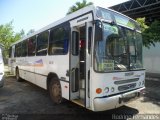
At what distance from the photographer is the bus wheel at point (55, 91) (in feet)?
25.6

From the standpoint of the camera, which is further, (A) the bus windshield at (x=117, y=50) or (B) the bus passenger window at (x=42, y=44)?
(B) the bus passenger window at (x=42, y=44)

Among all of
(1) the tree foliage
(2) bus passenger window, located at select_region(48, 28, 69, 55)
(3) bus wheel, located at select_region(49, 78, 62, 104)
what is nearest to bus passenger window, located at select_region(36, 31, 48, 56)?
(2) bus passenger window, located at select_region(48, 28, 69, 55)

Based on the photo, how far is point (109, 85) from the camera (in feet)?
19.1

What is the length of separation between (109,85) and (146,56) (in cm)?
1802

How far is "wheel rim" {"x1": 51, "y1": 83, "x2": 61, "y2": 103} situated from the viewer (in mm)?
7823

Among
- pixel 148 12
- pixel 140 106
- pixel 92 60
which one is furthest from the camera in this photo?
pixel 148 12

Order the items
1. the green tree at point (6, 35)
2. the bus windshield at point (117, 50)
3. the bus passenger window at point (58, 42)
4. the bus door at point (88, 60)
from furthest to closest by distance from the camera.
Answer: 1. the green tree at point (6, 35)
2. the bus passenger window at point (58, 42)
3. the bus door at point (88, 60)
4. the bus windshield at point (117, 50)

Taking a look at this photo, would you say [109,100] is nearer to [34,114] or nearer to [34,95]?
[34,114]

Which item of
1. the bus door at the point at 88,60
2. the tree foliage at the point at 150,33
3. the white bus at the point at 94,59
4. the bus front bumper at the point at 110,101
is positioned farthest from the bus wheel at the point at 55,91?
the tree foliage at the point at 150,33

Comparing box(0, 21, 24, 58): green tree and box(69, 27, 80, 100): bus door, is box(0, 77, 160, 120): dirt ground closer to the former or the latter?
box(69, 27, 80, 100): bus door

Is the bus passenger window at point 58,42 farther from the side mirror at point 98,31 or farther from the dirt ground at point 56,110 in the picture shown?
the dirt ground at point 56,110

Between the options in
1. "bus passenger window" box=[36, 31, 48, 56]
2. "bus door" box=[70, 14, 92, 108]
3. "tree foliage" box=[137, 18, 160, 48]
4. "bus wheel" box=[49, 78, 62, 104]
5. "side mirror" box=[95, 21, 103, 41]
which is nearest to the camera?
"side mirror" box=[95, 21, 103, 41]

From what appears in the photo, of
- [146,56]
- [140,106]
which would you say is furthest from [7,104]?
[146,56]

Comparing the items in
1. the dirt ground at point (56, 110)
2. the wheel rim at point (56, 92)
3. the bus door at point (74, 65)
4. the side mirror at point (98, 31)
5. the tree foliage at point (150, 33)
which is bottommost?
the dirt ground at point (56, 110)
